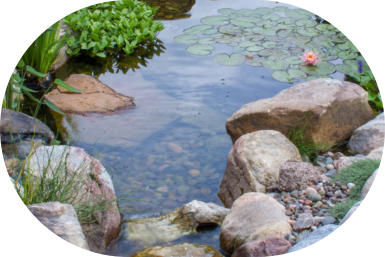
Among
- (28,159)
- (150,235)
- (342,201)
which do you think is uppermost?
(28,159)

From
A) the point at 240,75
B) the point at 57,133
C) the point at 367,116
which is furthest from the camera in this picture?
the point at 240,75

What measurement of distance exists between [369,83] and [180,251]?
1909mm

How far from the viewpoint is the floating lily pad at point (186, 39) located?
4113 millimetres

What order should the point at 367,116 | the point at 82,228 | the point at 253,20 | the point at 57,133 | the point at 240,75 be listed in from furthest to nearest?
the point at 253,20 < the point at 240,75 < the point at 57,133 < the point at 367,116 < the point at 82,228

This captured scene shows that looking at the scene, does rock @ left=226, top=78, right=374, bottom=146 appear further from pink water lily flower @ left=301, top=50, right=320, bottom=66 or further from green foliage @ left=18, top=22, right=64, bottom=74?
green foliage @ left=18, top=22, right=64, bottom=74

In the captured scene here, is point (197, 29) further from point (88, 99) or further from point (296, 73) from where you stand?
point (88, 99)

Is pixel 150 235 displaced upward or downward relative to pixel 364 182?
downward

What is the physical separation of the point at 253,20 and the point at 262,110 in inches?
68.1

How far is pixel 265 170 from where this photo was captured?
252cm

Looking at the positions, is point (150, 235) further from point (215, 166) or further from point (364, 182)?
point (364, 182)

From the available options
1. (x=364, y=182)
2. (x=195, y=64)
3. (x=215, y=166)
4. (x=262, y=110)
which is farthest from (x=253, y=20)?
(x=364, y=182)

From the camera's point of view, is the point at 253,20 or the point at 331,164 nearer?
the point at 331,164

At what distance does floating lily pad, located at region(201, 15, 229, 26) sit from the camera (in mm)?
4328

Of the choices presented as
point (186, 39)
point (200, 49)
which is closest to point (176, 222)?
point (200, 49)
